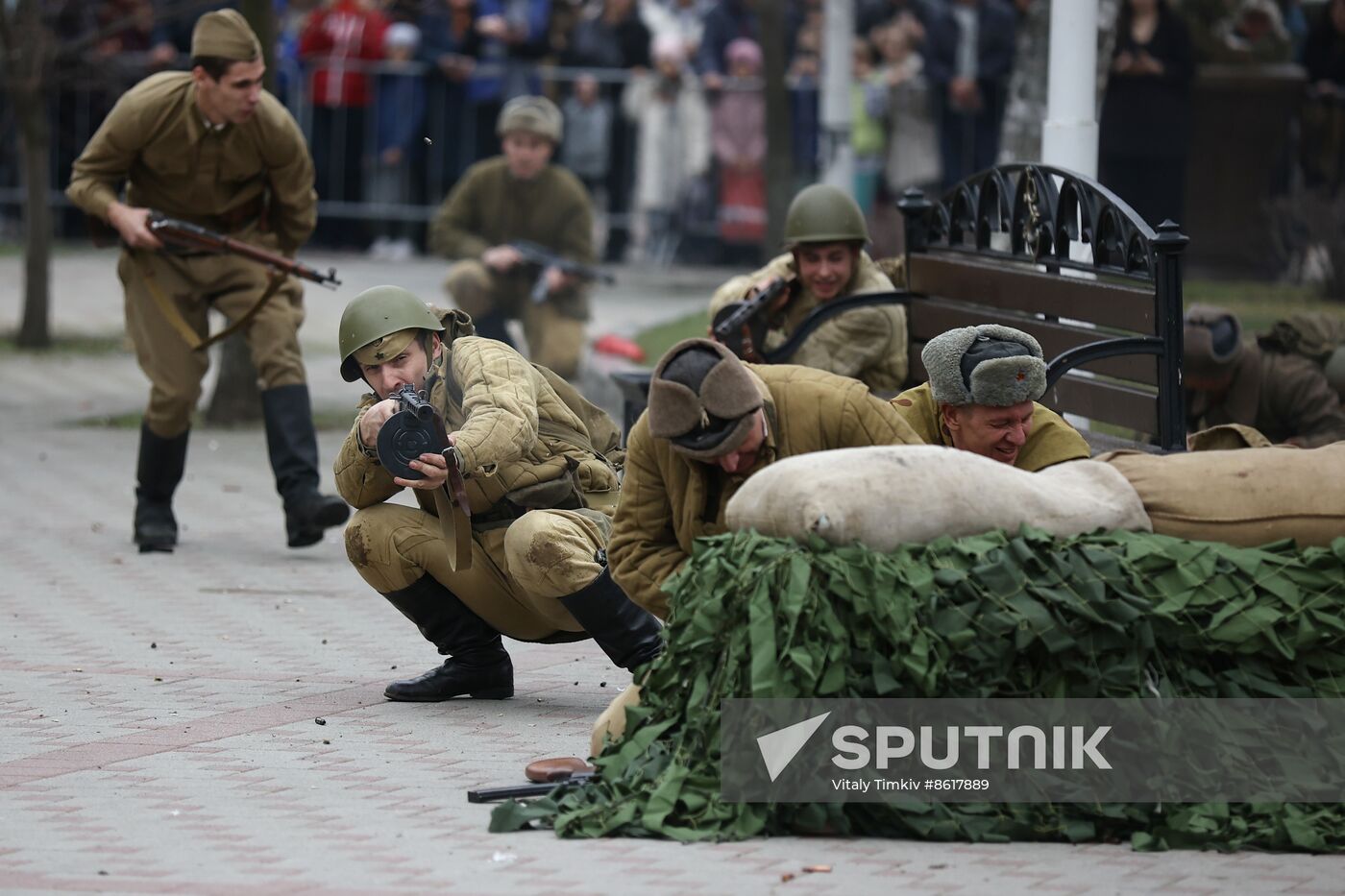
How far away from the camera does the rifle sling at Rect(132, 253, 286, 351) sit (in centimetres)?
912

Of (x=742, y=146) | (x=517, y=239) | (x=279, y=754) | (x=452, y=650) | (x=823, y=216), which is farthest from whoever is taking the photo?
(x=742, y=146)

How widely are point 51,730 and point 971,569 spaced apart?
263 cm

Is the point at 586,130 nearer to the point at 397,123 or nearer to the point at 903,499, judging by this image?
the point at 397,123

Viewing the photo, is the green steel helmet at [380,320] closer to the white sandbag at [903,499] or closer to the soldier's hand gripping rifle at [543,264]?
the white sandbag at [903,499]

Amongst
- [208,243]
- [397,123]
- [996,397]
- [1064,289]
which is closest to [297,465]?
[208,243]

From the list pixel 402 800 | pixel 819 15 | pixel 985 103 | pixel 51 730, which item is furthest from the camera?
pixel 819 15

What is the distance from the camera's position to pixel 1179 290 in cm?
680

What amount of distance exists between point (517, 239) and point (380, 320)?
7.23 m

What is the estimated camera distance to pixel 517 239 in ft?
43.8

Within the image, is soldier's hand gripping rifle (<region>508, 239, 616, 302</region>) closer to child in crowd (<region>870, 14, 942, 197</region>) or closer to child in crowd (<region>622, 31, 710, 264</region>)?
child in crowd (<region>870, 14, 942, 197</region>)

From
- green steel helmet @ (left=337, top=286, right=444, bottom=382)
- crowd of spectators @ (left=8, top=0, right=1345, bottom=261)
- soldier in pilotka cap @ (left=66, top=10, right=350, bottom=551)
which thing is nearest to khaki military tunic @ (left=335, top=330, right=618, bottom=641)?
green steel helmet @ (left=337, top=286, right=444, bottom=382)

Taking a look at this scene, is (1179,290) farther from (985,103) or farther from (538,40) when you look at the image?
(538,40)

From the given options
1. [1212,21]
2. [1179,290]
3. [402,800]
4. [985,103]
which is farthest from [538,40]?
[402,800]

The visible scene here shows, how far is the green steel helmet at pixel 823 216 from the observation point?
27.8 ft
